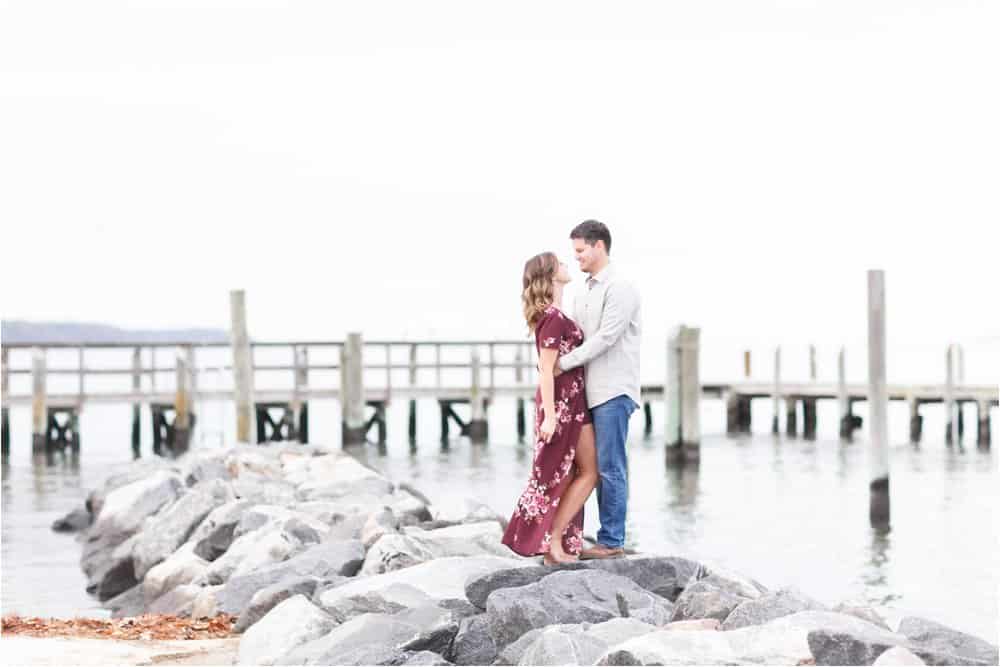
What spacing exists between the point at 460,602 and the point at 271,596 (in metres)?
1.59

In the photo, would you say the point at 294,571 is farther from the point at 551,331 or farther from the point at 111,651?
the point at 551,331

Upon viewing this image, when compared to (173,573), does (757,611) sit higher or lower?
higher

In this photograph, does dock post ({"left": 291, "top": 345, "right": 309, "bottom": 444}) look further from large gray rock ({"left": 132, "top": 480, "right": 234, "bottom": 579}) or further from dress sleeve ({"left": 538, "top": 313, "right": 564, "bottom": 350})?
dress sleeve ({"left": 538, "top": 313, "right": 564, "bottom": 350})

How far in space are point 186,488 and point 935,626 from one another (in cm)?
1045

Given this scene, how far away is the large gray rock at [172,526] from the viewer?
12.0m

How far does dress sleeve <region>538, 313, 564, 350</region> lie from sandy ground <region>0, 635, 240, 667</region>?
2284mm

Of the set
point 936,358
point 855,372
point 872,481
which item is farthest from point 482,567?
point 936,358

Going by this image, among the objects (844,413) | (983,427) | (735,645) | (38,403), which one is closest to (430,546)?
(735,645)

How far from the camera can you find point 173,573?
10742 millimetres

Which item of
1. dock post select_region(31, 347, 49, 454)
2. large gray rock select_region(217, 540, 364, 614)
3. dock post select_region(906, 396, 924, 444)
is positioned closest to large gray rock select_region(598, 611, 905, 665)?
large gray rock select_region(217, 540, 364, 614)

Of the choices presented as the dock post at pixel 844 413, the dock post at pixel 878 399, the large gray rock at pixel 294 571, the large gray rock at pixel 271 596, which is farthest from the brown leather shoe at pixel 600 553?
the dock post at pixel 844 413

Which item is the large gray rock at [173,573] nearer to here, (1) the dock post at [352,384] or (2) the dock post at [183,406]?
(1) the dock post at [352,384]

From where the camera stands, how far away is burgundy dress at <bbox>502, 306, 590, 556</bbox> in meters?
6.65

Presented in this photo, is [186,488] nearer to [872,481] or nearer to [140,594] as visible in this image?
[140,594]
